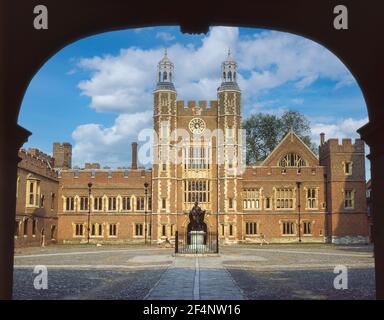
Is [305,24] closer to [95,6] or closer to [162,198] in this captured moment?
[95,6]

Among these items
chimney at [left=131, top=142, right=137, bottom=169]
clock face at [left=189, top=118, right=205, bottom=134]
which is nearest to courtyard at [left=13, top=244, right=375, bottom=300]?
clock face at [left=189, top=118, right=205, bottom=134]

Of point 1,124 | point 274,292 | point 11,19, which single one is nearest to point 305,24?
point 11,19

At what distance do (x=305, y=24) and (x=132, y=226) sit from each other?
40.2 metres

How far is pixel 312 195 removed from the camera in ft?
149

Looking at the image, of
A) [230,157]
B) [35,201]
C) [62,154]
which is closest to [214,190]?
[230,157]

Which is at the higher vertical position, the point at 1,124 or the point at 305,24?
the point at 305,24

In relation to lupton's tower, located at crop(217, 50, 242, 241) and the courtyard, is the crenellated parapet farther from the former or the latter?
the courtyard

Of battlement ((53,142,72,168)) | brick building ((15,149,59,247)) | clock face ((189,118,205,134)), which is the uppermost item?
clock face ((189,118,205,134))

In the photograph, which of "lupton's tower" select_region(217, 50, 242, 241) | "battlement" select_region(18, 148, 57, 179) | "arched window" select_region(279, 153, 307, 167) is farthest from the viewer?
"arched window" select_region(279, 153, 307, 167)

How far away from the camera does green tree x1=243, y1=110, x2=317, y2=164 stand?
57.1m

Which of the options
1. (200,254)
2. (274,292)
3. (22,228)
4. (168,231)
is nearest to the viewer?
(274,292)

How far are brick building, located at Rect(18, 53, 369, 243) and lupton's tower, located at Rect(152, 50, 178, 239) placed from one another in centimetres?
9

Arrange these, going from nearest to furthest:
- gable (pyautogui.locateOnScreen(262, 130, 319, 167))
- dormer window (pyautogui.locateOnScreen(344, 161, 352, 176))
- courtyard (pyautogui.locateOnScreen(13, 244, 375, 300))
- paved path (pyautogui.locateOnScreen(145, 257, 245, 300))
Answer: paved path (pyautogui.locateOnScreen(145, 257, 245, 300)), courtyard (pyautogui.locateOnScreen(13, 244, 375, 300)), dormer window (pyautogui.locateOnScreen(344, 161, 352, 176)), gable (pyautogui.locateOnScreen(262, 130, 319, 167))

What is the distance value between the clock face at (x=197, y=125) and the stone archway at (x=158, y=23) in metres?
38.2
